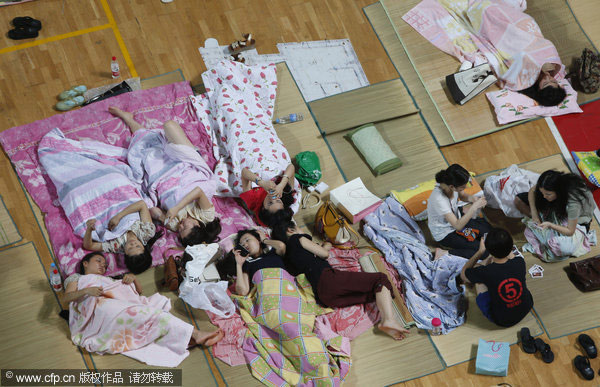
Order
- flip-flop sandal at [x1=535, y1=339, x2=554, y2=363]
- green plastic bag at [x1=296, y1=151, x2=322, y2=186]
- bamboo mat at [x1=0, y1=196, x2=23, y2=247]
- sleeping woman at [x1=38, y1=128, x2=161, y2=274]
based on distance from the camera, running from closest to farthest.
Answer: flip-flop sandal at [x1=535, y1=339, x2=554, y2=363] → sleeping woman at [x1=38, y1=128, x2=161, y2=274] → bamboo mat at [x1=0, y1=196, x2=23, y2=247] → green plastic bag at [x1=296, y1=151, x2=322, y2=186]

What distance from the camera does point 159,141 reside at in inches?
181

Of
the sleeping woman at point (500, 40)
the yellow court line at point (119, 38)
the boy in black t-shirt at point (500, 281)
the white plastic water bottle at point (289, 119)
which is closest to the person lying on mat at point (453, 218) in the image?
the boy in black t-shirt at point (500, 281)

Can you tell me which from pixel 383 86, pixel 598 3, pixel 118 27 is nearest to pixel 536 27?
pixel 598 3

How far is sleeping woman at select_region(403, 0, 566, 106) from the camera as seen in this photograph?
5.20 m

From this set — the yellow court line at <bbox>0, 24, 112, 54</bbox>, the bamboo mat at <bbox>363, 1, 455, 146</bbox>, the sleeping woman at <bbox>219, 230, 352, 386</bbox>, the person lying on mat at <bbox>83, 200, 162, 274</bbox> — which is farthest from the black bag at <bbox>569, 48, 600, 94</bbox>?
the yellow court line at <bbox>0, 24, 112, 54</bbox>

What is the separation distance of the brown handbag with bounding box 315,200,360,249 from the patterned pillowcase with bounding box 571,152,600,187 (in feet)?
7.33

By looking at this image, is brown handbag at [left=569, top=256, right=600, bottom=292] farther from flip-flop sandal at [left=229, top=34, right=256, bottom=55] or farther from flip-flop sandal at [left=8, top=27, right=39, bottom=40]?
flip-flop sandal at [left=8, top=27, right=39, bottom=40]

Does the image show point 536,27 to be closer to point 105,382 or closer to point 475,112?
point 475,112

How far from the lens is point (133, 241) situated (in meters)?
4.09

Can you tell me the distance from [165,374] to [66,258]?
4.01ft

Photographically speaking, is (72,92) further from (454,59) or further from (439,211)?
(454,59)

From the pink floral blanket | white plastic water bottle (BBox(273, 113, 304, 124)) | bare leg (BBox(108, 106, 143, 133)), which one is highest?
bare leg (BBox(108, 106, 143, 133))

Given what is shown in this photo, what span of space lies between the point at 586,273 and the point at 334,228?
205 cm

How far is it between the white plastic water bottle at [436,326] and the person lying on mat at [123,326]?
5.25 feet
